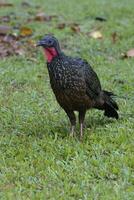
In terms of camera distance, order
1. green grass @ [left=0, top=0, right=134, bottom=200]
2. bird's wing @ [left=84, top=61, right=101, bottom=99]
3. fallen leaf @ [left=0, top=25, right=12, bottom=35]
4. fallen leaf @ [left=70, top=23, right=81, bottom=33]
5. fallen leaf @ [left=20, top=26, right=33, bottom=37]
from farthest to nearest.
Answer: fallen leaf @ [left=70, top=23, right=81, bottom=33]
fallen leaf @ [left=20, top=26, right=33, bottom=37]
fallen leaf @ [left=0, top=25, right=12, bottom=35]
bird's wing @ [left=84, top=61, right=101, bottom=99]
green grass @ [left=0, top=0, right=134, bottom=200]

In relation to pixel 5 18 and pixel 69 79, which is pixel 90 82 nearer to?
pixel 69 79

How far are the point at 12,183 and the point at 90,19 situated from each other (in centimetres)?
937

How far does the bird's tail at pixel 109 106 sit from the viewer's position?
7.34 m

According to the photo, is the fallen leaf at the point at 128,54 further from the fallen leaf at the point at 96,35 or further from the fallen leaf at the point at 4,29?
the fallen leaf at the point at 4,29

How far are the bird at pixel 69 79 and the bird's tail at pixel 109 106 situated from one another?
37cm

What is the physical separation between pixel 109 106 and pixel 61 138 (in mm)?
A: 881

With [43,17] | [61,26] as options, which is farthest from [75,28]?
[43,17]

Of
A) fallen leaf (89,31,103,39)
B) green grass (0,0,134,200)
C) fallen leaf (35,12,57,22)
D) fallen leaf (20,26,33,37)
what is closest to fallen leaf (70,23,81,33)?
fallen leaf (89,31,103,39)

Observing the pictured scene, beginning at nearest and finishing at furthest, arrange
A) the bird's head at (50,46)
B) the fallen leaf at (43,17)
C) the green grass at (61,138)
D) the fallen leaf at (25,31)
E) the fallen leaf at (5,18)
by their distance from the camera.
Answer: the green grass at (61,138)
the bird's head at (50,46)
the fallen leaf at (25,31)
the fallen leaf at (5,18)
the fallen leaf at (43,17)

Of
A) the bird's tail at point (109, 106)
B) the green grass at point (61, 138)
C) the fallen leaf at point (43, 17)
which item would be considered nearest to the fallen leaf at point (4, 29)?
the green grass at point (61, 138)

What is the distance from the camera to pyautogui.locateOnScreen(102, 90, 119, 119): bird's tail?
289 inches

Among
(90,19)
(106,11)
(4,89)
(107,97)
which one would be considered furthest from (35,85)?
(106,11)

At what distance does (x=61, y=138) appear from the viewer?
22.4 ft

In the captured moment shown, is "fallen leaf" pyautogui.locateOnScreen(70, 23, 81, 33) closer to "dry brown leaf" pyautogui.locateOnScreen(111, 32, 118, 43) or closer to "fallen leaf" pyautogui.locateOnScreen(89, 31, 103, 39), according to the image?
"fallen leaf" pyautogui.locateOnScreen(89, 31, 103, 39)
